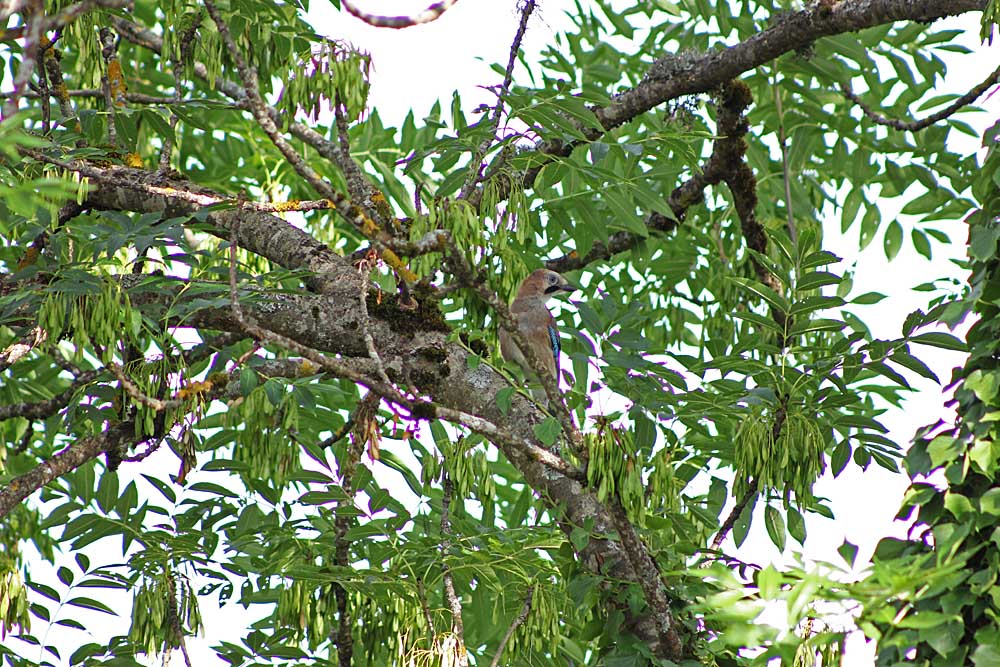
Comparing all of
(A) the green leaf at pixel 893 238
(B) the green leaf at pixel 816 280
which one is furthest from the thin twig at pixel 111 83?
(A) the green leaf at pixel 893 238

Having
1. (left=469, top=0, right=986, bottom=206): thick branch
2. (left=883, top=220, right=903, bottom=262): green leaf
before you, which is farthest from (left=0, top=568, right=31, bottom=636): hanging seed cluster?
(left=883, top=220, right=903, bottom=262): green leaf

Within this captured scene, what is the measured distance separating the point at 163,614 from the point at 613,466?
181 centimetres

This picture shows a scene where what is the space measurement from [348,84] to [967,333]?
6.59ft

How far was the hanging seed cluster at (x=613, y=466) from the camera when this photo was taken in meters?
3.27

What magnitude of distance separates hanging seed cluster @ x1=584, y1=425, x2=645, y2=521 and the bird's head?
10.2 ft

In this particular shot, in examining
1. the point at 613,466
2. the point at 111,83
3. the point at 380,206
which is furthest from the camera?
the point at 111,83

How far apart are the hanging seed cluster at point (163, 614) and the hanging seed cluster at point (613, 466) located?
5.62ft

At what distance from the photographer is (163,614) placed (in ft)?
13.1

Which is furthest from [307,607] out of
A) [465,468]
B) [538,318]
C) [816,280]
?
[538,318]

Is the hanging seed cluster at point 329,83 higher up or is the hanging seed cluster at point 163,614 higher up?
the hanging seed cluster at point 329,83

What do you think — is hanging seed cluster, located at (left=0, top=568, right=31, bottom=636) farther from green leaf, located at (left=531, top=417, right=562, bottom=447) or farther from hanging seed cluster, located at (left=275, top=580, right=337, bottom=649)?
green leaf, located at (left=531, top=417, right=562, bottom=447)

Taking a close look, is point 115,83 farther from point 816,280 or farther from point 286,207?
point 816,280

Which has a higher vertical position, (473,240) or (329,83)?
(329,83)

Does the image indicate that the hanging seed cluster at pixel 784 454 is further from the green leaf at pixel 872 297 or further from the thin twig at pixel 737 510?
the green leaf at pixel 872 297
